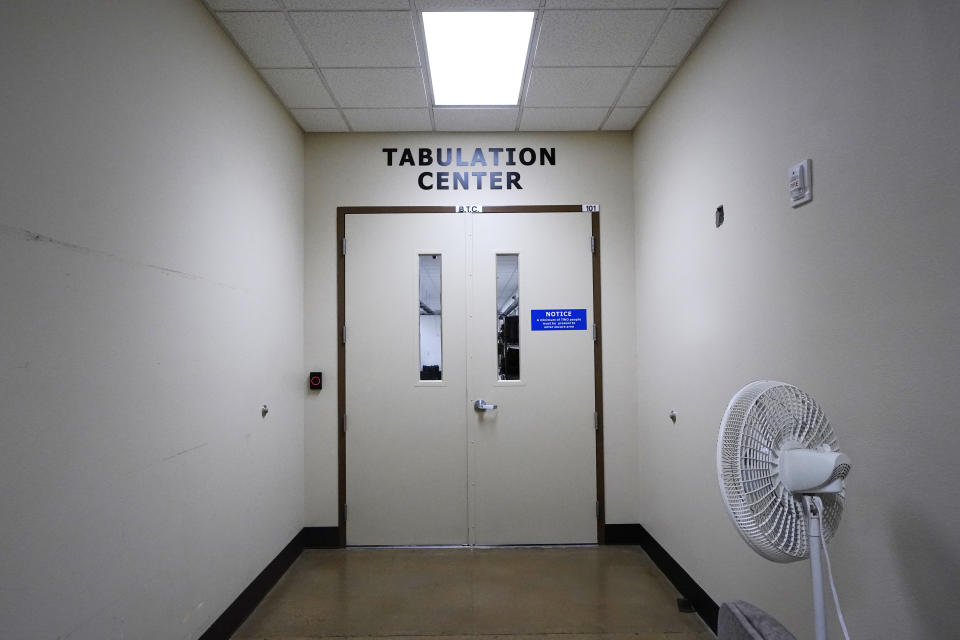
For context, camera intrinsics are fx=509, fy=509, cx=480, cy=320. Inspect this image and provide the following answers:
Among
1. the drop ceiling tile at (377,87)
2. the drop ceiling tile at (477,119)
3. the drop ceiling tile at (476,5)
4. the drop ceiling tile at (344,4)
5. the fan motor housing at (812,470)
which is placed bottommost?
the fan motor housing at (812,470)

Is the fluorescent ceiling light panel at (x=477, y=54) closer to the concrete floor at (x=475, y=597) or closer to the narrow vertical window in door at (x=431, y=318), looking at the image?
the narrow vertical window in door at (x=431, y=318)

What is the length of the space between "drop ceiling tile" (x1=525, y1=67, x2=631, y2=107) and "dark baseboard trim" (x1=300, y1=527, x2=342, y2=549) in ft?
9.97

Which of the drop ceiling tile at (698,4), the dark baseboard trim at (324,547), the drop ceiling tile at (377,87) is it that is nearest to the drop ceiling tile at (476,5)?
the drop ceiling tile at (377,87)

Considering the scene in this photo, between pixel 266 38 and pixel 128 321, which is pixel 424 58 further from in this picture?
pixel 128 321

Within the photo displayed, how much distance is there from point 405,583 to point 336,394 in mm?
1264

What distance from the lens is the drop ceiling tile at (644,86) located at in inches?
109

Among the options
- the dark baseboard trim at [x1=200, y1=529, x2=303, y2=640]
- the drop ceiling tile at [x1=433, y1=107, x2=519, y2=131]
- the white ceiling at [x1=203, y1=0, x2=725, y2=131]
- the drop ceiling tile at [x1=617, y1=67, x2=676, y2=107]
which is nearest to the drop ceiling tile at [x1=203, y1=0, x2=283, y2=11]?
the white ceiling at [x1=203, y1=0, x2=725, y2=131]

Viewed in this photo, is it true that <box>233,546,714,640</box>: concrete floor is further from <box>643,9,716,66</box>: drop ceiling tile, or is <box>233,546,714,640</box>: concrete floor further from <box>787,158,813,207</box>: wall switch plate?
<box>643,9,716,66</box>: drop ceiling tile

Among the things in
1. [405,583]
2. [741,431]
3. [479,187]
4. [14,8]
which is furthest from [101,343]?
[479,187]

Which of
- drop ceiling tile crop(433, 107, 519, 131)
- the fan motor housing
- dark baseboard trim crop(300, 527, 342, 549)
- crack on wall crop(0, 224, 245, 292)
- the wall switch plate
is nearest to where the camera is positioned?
the fan motor housing

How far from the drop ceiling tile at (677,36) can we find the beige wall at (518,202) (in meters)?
0.94

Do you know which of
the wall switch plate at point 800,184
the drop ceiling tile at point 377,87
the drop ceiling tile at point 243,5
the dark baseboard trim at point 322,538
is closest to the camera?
the wall switch plate at point 800,184

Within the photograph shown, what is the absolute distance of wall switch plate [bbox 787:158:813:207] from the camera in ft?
5.45

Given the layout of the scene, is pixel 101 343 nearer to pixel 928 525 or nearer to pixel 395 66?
pixel 395 66
